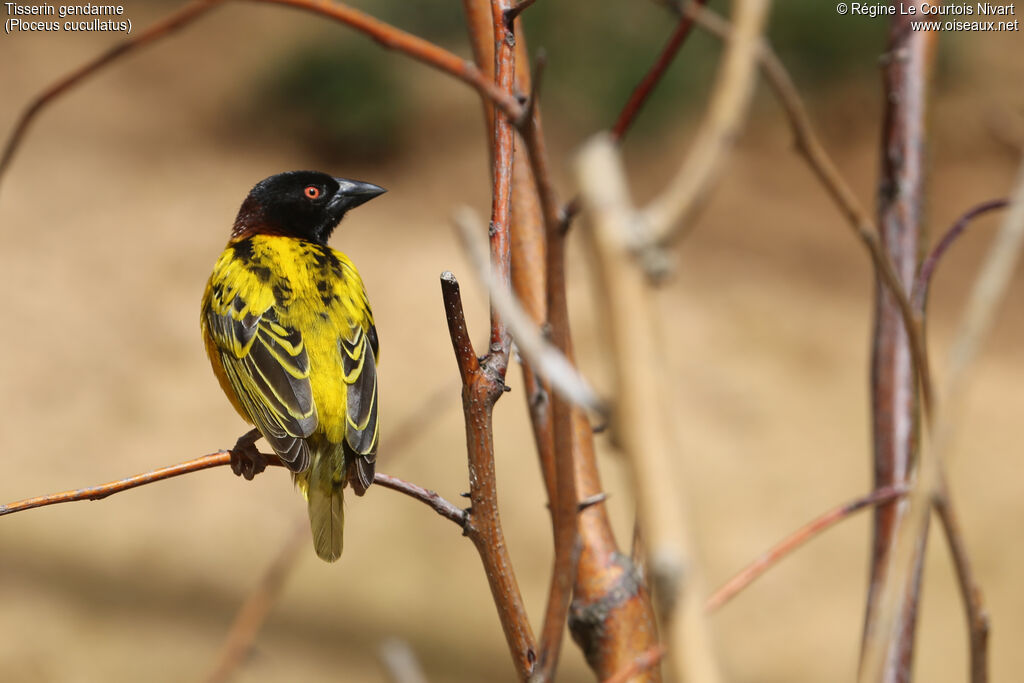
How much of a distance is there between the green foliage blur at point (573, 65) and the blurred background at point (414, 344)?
3cm

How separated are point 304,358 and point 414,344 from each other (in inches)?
203

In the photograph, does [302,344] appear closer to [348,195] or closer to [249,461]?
[249,461]

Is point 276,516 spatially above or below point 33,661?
above

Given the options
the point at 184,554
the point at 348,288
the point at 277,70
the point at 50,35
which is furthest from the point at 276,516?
the point at 50,35

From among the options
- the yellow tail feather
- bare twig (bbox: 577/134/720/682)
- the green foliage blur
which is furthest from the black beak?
the green foliage blur

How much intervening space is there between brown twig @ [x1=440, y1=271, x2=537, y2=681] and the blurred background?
2.59 m

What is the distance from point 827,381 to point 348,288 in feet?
19.2

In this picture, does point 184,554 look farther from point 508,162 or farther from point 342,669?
point 508,162

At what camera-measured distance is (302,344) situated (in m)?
3.05

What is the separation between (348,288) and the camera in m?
3.33

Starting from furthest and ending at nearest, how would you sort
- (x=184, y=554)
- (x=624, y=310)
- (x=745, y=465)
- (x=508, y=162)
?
(x=745, y=465)
(x=184, y=554)
(x=508, y=162)
(x=624, y=310)

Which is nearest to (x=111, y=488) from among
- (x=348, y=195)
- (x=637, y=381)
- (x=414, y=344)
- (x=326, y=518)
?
(x=326, y=518)

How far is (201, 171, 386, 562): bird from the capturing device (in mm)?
2664

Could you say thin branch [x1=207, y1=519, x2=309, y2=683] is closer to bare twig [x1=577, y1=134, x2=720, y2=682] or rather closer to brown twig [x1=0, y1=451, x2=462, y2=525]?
brown twig [x1=0, y1=451, x2=462, y2=525]
